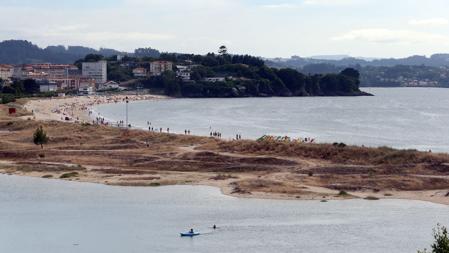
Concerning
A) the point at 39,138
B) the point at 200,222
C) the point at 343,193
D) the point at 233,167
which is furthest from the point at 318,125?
the point at 200,222

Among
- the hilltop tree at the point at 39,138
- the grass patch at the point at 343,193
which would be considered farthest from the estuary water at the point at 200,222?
the hilltop tree at the point at 39,138

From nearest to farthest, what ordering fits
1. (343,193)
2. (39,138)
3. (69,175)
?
(343,193) < (69,175) < (39,138)

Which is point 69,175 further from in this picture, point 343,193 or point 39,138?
point 343,193

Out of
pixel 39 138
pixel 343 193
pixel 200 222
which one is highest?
pixel 39 138

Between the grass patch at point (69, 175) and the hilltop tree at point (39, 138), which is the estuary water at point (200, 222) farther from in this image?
the hilltop tree at point (39, 138)

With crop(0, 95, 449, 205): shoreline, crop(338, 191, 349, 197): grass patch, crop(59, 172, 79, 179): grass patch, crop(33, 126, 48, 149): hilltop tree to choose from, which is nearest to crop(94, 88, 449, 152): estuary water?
crop(0, 95, 449, 205): shoreline

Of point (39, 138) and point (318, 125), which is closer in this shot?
point (39, 138)

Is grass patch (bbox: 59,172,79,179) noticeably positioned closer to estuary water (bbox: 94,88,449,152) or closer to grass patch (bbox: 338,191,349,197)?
grass patch (bbox: 338,191,349,197)
